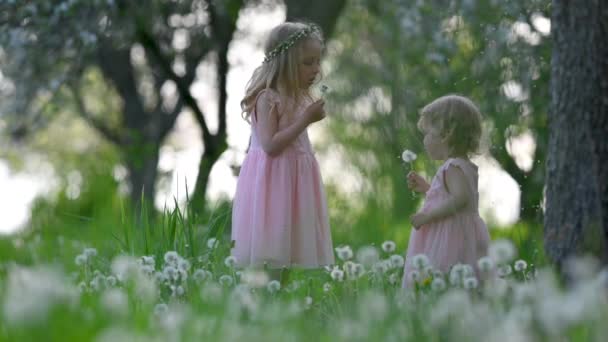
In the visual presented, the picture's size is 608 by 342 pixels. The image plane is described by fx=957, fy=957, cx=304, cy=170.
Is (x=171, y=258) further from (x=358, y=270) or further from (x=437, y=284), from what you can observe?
(x=437, y=284)

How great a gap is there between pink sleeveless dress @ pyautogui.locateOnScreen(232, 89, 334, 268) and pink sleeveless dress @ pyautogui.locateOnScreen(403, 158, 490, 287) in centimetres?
52

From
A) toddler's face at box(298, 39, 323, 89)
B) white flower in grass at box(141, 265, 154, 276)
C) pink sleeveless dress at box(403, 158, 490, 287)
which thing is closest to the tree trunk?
pink sleeveless dress at box(403, 158, 490, 287)

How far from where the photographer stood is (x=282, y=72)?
4840 millimetres

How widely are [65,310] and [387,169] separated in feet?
29.0

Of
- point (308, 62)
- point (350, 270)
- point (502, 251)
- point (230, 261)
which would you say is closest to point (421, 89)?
point (308, 62)

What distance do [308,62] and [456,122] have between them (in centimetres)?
84

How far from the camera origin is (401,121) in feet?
25.1

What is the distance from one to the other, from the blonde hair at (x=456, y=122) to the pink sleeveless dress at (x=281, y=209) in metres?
0.68

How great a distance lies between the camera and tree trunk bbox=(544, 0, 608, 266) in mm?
4207

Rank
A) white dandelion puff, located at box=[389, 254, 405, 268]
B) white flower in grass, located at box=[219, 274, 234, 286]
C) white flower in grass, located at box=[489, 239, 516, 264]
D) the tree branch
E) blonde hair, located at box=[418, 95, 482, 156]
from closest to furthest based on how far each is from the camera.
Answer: white flower in grass, located at box=[489, 239, 516, 264] < white flower in grass, located at box=[219, 274, 234, 286] < white dandelion puff, located at box=[389, 254, 405, 268] < blonde hair, located at box=[418, 95, 482, 156] < the tree branch

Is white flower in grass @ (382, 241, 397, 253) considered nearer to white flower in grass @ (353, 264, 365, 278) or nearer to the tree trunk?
white flower in grass @ (353, 264, 365, 278)

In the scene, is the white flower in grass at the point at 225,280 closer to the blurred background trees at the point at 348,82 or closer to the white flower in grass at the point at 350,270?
the white flower in grass at the point at 350,270

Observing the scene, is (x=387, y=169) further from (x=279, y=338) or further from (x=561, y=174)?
(x=279, y=338)

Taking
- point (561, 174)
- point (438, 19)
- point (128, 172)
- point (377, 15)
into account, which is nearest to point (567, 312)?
point (561, 174)
